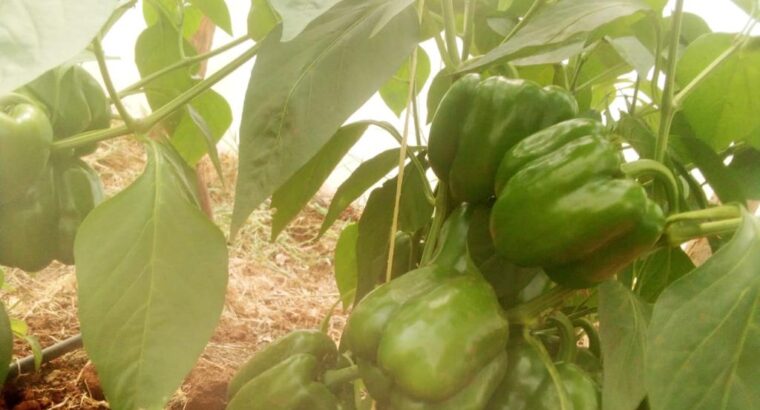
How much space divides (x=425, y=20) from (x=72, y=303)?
801 mm

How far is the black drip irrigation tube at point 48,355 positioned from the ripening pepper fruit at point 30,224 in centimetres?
24

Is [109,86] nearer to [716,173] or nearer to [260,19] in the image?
[260,19]

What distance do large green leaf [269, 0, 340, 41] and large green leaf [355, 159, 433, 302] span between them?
38cm

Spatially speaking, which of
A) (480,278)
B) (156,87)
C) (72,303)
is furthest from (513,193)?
(72,303)

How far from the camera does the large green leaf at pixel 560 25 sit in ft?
1.67

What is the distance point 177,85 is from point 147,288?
1.37ft

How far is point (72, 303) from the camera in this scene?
1.19 m

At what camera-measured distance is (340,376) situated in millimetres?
659

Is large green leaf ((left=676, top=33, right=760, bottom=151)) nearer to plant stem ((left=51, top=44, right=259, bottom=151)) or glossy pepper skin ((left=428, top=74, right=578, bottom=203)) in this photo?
glossy pepper skin ((left=428, top=74, right=578, bottom=203))

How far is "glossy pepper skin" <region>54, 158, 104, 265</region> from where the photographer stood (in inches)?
27.7

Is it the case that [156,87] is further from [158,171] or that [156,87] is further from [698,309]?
[698,309]

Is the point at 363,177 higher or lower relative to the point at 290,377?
higher

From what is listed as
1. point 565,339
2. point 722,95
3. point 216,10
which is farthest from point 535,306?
point 216,10

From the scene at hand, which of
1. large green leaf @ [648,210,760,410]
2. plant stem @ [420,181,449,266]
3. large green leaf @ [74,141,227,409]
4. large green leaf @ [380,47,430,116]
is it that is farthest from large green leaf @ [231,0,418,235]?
large green leaf @ [380,47,430,116]
